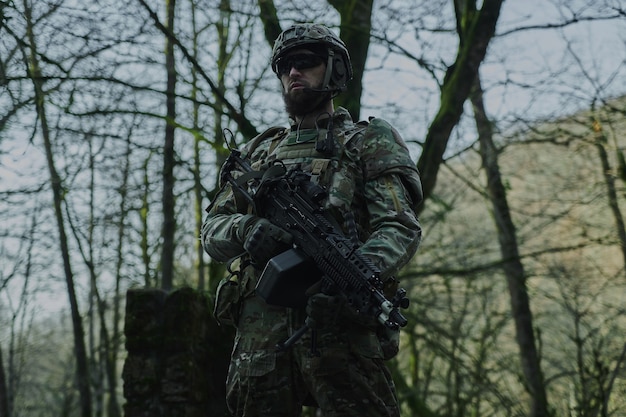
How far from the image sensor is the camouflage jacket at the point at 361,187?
316cm

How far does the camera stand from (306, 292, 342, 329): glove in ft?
9.46

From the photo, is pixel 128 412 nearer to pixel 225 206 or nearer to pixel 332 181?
pixel 225 206

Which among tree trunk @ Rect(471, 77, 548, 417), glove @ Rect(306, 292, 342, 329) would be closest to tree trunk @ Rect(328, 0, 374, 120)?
tree trunk @ Rect(471, 77, 548, 417)

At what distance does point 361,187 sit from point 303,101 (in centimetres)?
53

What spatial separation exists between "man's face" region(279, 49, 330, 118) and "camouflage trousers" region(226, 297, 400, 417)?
37.1 inches


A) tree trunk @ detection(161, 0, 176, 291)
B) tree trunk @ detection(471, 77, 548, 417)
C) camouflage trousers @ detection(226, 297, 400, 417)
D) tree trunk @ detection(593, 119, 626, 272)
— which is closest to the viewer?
camouflage trousers @ detection(226, 297, 400, 417)

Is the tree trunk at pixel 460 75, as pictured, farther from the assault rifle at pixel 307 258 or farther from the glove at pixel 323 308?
the glove at pixel 323 308

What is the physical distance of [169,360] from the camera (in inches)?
189

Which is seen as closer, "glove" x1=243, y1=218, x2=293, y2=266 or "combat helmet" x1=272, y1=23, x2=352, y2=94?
"glove" x1=243, y1=218, x2=293, y2=266

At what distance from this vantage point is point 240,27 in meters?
→ 11.7

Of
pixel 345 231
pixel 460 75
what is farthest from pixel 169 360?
pixel 460 75

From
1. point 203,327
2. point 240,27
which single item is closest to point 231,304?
point 203,327

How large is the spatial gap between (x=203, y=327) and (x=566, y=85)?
814 cm

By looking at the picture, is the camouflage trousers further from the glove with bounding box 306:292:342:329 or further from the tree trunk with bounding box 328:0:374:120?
the tree trunk with bounding box 328:0:374:120
